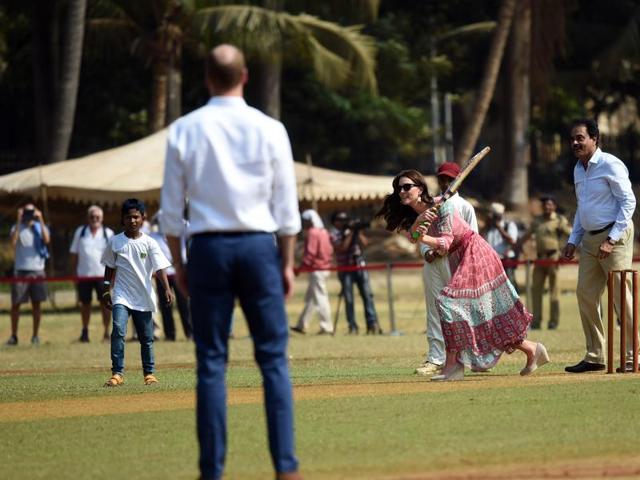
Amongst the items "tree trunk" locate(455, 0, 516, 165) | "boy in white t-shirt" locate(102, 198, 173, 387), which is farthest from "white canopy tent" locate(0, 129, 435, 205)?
"boy in white t-shirt" locate(102, 198, 173, 387)

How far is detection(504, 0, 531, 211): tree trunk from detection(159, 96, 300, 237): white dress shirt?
108 ft

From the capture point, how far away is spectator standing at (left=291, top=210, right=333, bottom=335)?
24156mm

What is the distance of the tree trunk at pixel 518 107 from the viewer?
132 ft

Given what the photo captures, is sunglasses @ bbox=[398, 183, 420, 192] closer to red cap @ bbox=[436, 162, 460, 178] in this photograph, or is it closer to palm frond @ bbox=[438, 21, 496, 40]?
red cap @ bbox=[436, 162, 460, 178]

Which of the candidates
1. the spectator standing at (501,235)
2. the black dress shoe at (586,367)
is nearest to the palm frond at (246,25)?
the spectator standing at (501,235)

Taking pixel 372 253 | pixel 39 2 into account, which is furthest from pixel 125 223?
pixel 372 253

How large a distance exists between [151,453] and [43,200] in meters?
20.9

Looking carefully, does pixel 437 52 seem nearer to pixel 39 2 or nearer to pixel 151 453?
pixel 39 2

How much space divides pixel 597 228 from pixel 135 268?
3904 millimetres

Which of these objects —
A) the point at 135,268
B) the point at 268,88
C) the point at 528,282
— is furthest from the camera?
the point at 268,88

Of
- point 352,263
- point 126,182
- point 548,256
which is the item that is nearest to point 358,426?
point 548,256

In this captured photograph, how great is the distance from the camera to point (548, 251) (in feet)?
78.2

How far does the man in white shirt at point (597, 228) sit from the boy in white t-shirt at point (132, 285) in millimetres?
3531

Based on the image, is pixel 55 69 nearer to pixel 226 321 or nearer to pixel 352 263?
pixel 352 263
